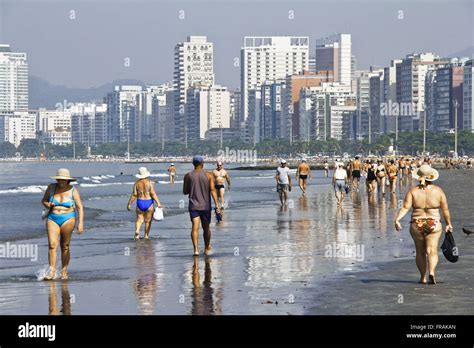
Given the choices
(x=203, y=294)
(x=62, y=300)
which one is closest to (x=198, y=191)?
(x=203, y=294)

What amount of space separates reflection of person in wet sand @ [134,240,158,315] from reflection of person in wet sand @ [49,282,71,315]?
89 centimetres

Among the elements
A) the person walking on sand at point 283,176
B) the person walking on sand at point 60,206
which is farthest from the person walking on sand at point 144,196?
the person walking on sand at point 283,176

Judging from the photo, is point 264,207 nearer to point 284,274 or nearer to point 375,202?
point 375,202

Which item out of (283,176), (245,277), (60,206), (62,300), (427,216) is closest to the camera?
(62,300)

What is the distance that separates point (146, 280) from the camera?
15.8 m

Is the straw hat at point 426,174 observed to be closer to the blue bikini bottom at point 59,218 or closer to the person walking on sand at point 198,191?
the person walking on sand at point 198,191

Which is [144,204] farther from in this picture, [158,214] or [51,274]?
[51,274]

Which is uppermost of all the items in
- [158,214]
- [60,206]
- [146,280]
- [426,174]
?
[426,174]

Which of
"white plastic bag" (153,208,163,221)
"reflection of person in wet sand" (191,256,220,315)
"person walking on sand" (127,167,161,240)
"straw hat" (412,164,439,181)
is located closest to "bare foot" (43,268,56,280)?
"reflection of person in wet sand" (191,256,220,315)

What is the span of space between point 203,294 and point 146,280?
1959mm

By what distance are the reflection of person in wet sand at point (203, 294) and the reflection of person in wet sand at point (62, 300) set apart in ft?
5.03
